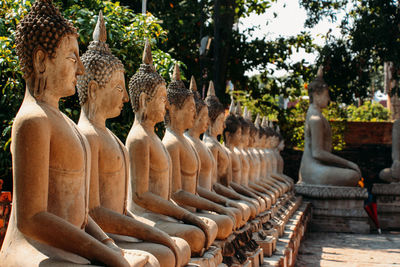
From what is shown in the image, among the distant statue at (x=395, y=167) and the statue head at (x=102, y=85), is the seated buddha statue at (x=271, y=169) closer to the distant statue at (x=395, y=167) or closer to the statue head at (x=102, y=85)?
the distant statue at (x=395, y=167)

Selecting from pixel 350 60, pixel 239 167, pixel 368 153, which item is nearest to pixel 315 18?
pixel 350 60

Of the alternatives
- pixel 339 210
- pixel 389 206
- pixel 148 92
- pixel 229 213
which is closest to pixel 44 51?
pixel 148 92

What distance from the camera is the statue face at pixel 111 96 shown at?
3.91 metres

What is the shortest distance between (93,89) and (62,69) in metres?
0.68

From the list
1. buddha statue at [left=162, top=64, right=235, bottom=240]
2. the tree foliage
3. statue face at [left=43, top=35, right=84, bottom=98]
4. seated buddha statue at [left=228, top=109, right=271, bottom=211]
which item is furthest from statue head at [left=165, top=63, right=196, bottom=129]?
statue face at [left=43, top=35, right=84, bottom=98]

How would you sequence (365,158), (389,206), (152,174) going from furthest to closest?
(365,158)
(389,206)
(152,174)

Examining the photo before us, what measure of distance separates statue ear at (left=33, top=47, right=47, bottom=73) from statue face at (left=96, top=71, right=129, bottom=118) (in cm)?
74

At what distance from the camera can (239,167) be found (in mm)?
8148

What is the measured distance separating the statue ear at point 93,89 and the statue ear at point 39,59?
72 centimetres

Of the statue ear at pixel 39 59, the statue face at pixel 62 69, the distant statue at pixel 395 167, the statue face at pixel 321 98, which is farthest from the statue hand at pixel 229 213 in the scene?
the distant statue at pixel 395 167

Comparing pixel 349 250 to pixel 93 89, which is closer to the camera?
pixel 93 89

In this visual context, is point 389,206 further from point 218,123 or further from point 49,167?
point 49,167

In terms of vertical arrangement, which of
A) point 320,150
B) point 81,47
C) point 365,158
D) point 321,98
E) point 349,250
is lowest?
point 349,250

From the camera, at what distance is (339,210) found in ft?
39.5
